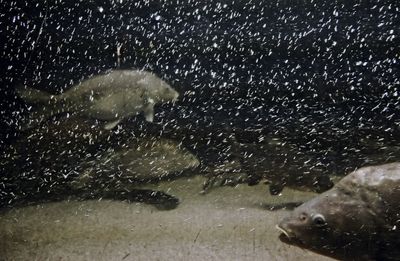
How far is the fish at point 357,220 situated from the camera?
123 centimetres

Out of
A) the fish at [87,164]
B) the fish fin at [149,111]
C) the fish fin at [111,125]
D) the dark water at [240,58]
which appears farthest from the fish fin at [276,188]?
the fish fin at [111,125]

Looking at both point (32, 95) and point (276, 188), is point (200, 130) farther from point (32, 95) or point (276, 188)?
point (32, 95)

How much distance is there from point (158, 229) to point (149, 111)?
1170 mm

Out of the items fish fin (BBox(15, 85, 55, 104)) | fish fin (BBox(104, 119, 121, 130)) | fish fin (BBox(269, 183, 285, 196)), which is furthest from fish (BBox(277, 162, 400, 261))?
fish fin (BBox(15, 85, 55, 104))

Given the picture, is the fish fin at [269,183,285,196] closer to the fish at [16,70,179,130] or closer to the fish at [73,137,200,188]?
the fish at [73,137,200,188]

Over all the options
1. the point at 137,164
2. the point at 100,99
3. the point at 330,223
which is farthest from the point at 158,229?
the point at 100,99

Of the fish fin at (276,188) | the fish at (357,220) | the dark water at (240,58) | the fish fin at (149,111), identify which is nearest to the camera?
the fish at (357,220)

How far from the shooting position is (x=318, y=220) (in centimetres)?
132

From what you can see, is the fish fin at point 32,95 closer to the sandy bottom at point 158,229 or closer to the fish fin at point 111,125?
the fish fin at point 111,125

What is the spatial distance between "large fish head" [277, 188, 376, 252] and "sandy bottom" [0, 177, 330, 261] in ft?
0.71

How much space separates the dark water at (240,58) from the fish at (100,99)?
0.27 meters

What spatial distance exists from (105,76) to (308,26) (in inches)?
83.5

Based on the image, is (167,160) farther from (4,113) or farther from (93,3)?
(93,3)

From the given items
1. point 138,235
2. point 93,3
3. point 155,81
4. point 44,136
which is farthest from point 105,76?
point 138,235
